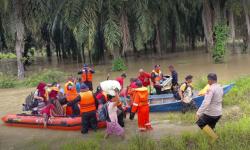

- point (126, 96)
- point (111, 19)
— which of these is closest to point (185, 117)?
→ point (126, 96)

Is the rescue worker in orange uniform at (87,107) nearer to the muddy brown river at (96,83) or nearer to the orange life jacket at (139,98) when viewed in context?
the muddy brown river at (96,83)

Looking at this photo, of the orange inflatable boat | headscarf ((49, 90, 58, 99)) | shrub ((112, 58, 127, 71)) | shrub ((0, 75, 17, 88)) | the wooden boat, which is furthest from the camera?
shrub ((112, 58, 127, 71))

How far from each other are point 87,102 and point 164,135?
2.18 metres

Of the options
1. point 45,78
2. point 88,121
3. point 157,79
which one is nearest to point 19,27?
point 45,78

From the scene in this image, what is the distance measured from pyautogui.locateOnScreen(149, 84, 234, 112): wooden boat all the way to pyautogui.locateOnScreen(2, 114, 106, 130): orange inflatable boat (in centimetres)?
216

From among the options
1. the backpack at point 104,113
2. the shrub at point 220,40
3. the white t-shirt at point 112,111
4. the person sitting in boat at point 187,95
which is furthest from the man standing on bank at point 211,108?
the shrub at point 220,40

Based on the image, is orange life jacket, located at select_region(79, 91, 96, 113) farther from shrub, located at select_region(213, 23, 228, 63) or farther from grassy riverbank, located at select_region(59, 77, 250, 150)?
shrub, located at select_region(213, 23, 228, 63)

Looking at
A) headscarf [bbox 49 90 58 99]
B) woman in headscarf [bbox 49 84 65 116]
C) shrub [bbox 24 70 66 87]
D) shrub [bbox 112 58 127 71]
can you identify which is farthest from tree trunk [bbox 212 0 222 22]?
headscarf [bbox 49 90 58 99]

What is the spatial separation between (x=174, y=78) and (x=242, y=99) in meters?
2.42

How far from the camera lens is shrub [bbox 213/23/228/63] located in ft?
83.6

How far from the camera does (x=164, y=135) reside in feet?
35.0

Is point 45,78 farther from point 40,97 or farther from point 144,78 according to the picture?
point 40,97

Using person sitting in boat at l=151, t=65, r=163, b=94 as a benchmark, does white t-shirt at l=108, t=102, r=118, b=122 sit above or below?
below

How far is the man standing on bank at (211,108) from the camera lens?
28.7ft
